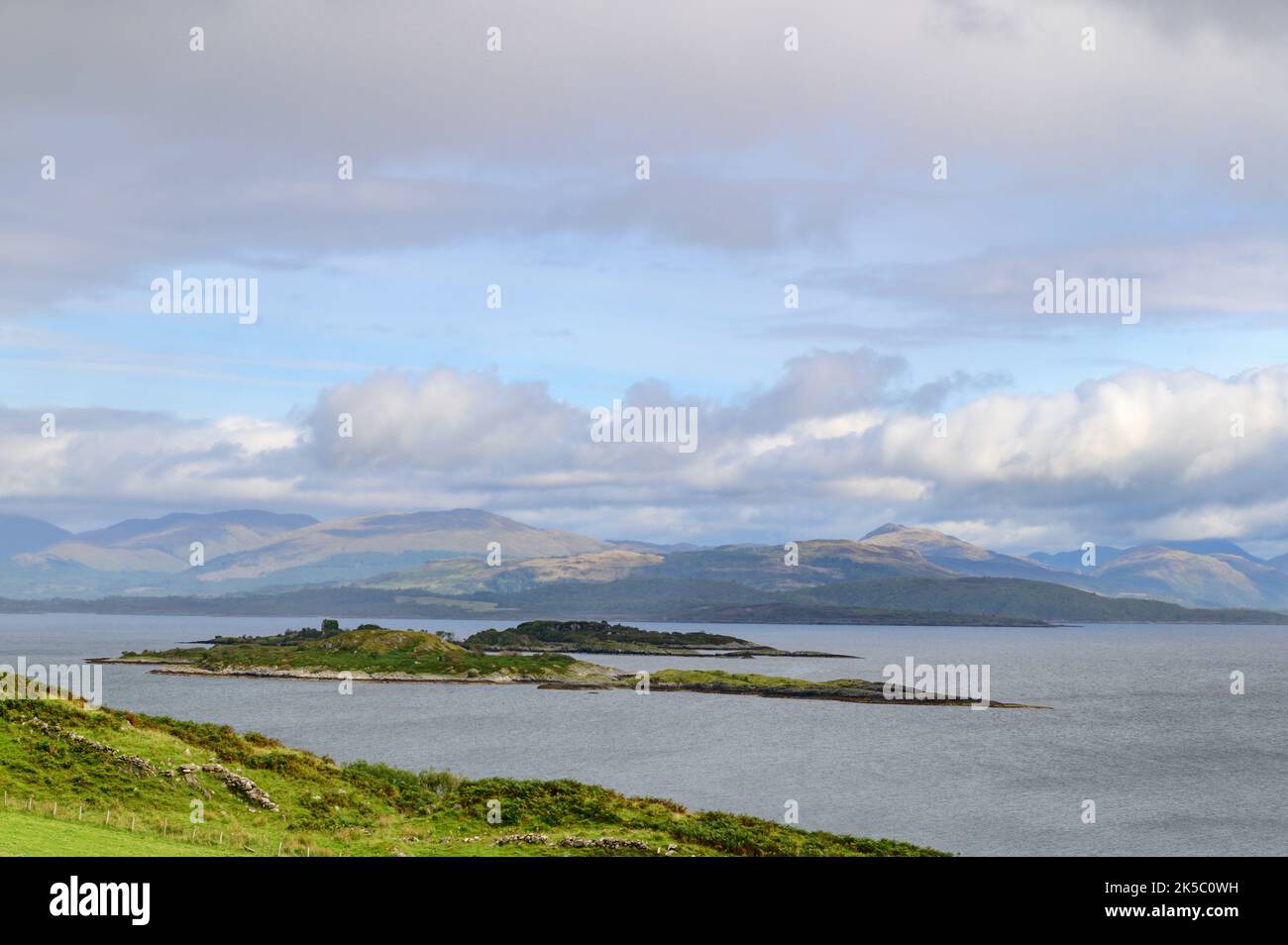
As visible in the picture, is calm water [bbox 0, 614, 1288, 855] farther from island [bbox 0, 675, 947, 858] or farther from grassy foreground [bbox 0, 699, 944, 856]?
grassy foreground [bbox 0, 699, 944, 856]

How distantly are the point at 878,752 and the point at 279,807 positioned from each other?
8484 centimetres

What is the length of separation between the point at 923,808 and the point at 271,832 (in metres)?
56.6

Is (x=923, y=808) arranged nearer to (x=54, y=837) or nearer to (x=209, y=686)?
(x=54, y=837)

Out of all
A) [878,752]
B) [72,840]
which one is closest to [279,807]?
[72,840]

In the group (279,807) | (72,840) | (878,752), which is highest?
(72,840)

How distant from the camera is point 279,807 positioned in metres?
49.3

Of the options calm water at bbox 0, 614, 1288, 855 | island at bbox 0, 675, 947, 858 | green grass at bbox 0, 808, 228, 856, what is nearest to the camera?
green grass at bbox 0, 808, 228, 856

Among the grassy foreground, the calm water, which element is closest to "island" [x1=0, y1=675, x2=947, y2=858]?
the grassy foreground

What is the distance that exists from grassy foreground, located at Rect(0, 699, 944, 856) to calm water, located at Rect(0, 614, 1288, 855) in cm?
2919

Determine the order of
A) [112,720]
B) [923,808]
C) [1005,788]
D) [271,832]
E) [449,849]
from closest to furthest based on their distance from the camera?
[449,849]
[271,832]
[112,720]
[923,808]
[1005,788]

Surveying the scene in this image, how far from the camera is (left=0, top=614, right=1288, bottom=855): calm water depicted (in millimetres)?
82125

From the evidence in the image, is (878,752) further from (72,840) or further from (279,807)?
(72,840)
